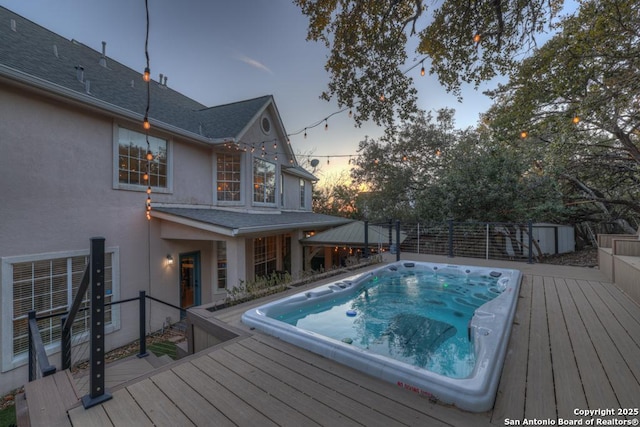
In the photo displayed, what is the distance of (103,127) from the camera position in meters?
6.16

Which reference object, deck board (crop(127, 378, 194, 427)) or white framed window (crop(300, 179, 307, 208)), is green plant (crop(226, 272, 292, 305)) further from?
white framed window (crop(300, 179, 307, 208))

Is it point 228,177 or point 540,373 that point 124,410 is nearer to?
point 540,373

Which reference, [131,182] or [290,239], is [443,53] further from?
[290,239]

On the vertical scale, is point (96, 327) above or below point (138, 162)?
below

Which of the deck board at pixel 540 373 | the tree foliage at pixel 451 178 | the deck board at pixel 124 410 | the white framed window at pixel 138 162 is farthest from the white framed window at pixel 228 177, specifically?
the deck board at pixel 540 373

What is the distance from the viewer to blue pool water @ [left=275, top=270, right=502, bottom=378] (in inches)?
147

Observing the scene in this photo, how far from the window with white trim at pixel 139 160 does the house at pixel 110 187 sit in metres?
0.03

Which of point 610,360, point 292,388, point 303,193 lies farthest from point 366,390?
point 303,193

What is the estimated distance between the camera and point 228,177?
9.34 metres

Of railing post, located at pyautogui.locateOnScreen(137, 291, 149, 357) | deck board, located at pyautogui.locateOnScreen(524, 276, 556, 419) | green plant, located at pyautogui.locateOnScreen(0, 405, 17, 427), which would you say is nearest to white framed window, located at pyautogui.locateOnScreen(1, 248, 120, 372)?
green plant, located at pyautogui.locateOnScreen(0, 405, 17, 427)

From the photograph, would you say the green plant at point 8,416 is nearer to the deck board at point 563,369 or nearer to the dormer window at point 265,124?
the deck board at point 563,369

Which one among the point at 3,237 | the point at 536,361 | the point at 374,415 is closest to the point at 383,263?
the point at 536,361

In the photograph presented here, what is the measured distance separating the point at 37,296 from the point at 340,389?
6235mm

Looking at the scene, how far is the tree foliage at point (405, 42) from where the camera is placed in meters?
4.29
